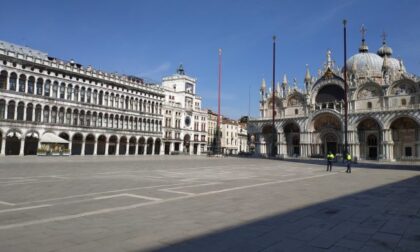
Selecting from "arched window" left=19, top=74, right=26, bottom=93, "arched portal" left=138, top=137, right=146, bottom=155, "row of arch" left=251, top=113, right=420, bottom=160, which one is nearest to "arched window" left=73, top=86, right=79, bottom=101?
"arched window" left=19, top=74, right=26, bottom=93

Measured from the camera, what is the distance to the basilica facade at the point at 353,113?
172 ft

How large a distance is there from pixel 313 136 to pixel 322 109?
563 cm

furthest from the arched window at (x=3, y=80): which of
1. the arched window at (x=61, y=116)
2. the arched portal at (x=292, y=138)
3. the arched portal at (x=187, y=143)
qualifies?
the arched portal at (x=292, y=138)

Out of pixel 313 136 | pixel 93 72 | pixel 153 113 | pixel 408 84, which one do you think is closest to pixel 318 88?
pixel 313 136

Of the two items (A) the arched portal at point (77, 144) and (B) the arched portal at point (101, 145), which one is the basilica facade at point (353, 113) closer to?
(B) the arched portal at point (101, 145)

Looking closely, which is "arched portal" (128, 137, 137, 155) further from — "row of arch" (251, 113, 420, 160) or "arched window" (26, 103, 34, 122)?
"row of arch" (251, 113, 420, 160)

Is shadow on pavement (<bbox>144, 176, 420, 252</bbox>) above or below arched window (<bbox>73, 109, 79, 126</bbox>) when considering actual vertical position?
below

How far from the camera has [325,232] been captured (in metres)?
6.75

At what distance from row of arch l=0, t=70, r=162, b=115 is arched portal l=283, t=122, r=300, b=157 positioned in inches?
1208

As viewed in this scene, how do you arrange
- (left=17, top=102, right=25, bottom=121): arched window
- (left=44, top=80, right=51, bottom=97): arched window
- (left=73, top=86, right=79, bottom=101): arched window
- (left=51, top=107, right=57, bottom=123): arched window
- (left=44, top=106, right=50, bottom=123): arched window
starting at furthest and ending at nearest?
(left=73, top=86, right=79, bottom=101): arched window → (left=51, top=107, right=57, bottom=123): arched window → (left=44, top=80, right=51, bottom=97): arched window → (left=44, top=106, right=50, bottom=123): arched window → (left=17, top=102, right=25, bottom=121): arched window

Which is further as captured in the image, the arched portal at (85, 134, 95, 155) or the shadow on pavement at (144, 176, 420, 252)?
the arched portal at (85, 134, 95, 155)

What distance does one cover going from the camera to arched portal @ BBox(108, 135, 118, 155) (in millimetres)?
64938

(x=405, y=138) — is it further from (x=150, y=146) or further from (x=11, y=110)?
(x=11, y=110)

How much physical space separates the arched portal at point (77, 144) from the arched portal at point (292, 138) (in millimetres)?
41204
